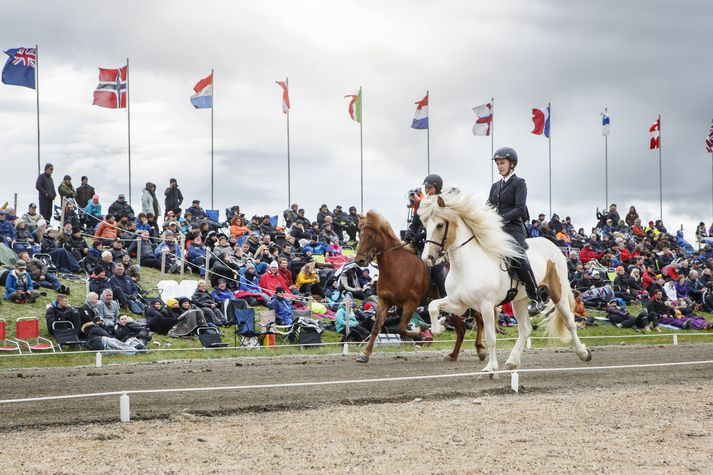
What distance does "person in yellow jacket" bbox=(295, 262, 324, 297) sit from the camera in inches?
915

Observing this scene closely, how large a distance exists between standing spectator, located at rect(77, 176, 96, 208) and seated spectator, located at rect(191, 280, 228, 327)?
9.18 metres

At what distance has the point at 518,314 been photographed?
1336 cm

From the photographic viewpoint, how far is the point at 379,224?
1494cm

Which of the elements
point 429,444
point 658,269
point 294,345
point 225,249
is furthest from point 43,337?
point 658,269

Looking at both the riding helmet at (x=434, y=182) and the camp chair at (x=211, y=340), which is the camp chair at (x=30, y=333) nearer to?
the camp chair at (x=211, y=340)

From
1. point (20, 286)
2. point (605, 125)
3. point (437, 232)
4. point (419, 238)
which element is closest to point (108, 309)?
point (20, 286)

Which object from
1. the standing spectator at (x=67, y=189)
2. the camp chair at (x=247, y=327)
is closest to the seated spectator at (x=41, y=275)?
the camp chair at (x=247, y=327)

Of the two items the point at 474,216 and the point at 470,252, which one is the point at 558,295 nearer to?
the point at 470,252

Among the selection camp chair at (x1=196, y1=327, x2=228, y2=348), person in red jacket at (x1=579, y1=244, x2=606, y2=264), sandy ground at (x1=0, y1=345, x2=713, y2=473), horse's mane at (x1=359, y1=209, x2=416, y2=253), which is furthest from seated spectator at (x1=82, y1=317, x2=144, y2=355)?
person in red jacket at (x1=579, y1=244, x2=606, y2=264)

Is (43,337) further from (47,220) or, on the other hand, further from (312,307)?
(47,220)

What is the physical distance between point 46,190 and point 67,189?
1377 millimetres

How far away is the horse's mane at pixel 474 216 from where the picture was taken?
470 inches

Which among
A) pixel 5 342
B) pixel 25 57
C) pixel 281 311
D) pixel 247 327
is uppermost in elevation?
pixel 25 57

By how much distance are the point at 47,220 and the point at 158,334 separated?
364 inches
